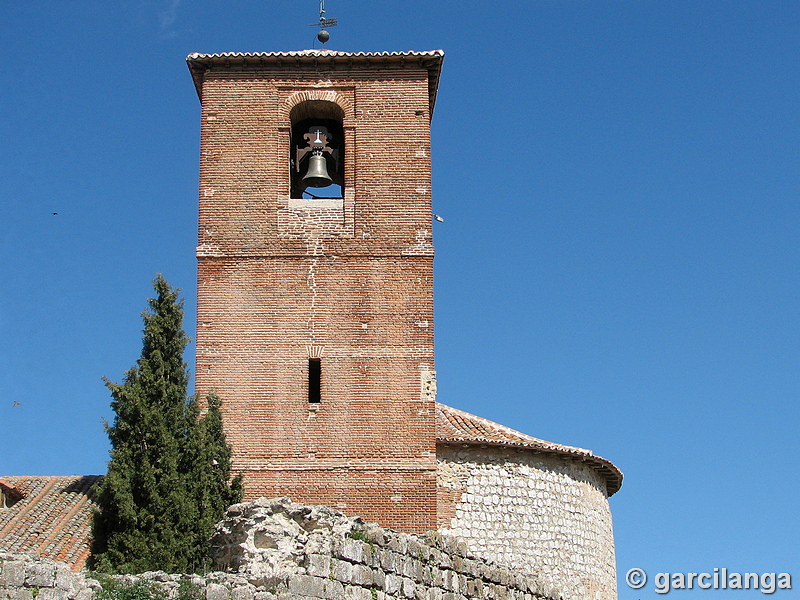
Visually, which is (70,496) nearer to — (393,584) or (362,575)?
(393,584)

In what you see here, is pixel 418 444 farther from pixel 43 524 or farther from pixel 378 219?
pixel 43 524

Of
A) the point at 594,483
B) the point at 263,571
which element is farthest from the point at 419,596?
the point at 594,483

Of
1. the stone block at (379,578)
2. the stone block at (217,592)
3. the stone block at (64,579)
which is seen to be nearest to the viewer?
the stone block at (64,579)

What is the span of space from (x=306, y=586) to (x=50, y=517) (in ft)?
26.7

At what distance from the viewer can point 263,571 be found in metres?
10.1

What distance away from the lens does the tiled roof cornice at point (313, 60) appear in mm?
18172

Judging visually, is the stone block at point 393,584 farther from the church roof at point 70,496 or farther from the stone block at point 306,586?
the church roof at point 70,496

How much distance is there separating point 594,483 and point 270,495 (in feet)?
21.5

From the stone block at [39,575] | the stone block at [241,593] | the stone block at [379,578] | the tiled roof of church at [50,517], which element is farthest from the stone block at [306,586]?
the tiled roof of church at [50,517]

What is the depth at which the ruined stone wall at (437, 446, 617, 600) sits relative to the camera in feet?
58.7

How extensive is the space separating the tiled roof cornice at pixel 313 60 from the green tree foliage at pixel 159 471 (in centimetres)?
444

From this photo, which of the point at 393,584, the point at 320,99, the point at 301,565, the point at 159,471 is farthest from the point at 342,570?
the point at 320,99

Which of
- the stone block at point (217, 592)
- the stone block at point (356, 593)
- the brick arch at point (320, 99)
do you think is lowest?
the stone block at point (356, 593)

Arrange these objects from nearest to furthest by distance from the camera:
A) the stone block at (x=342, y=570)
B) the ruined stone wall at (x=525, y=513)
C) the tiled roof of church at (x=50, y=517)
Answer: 1. the stone block at (x=342, y=570)
2. the tiled roof of church at (x=50, y=517)
3. the ruined stone wall at (x=525, y=513)
